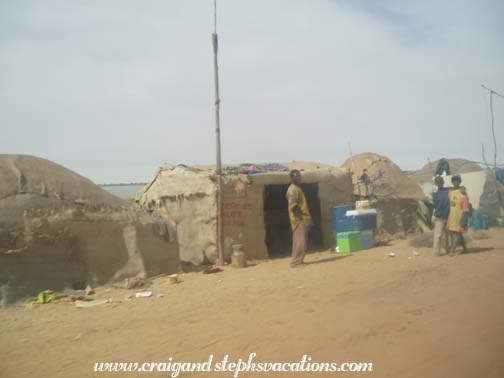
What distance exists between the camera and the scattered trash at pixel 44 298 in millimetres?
6520

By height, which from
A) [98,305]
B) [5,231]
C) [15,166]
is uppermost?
[15,166]

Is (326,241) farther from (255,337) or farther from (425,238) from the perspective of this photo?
(255,337)

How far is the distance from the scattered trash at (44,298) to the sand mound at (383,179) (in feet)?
32.6

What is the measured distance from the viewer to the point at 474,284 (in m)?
5.61

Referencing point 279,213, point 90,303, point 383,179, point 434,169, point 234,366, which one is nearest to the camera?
point 234,366

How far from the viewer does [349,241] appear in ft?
33.6

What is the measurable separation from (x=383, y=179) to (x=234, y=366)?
12136mm

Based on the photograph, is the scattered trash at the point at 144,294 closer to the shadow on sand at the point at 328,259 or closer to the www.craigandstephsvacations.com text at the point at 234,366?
the www.craigandstephsvacations.com text at the point at 234,366

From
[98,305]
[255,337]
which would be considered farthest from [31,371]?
[98,305]

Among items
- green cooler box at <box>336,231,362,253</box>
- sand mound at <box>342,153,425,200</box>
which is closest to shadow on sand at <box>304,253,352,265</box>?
green cooler box at <box>336,231,362,253</box>

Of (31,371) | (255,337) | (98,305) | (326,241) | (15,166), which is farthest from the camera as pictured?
(326,241)

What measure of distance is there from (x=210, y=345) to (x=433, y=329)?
1.94 meters

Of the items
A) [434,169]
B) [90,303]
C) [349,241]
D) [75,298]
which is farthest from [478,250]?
[434,169]

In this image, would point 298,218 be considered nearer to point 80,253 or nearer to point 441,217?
point 441,217
